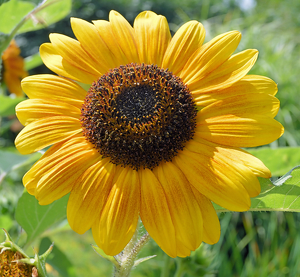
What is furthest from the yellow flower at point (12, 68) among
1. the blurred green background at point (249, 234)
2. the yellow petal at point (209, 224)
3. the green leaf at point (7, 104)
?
the yellow petal at point (209, 224)

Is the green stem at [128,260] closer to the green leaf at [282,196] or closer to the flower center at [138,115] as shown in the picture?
the flower center at [138,115]

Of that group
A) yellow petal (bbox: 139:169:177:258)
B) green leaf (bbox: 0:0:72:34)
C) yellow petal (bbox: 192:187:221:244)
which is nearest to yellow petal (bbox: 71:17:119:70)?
green leaf (bbox: 0:0:72:34)

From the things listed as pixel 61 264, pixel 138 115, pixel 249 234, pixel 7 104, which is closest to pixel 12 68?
pixel 7 104

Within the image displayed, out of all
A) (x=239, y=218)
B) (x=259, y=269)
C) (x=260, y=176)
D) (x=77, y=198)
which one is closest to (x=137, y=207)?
(x=77, y=198)

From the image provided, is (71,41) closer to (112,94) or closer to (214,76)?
(112,94)

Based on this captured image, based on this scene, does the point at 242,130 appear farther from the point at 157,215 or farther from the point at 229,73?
the point at 157,215

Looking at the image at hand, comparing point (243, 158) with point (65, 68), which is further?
point (65, 68)
